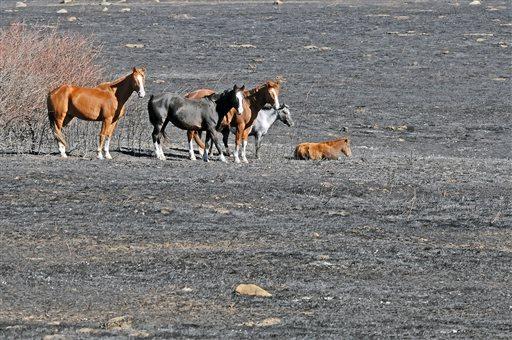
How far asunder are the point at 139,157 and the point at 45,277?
10.4 metres

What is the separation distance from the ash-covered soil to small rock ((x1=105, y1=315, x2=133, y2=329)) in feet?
0.29

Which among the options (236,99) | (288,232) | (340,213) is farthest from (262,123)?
(288,232)

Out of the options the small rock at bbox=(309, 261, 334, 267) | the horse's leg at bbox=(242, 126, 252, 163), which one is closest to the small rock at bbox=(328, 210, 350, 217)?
the small rock at bbox=(309, 261, 334, 267)

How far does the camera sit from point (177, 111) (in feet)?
79.0

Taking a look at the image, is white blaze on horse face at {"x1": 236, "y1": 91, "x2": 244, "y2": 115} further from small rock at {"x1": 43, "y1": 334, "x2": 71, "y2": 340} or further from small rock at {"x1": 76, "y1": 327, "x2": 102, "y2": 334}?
small rock at {"x1": 43, "y1": 334, "x2": 71, "y2": 340}

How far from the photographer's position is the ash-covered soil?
1255 cm

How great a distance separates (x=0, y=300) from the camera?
507 inches

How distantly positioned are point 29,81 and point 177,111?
181 inches

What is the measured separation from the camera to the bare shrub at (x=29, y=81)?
26.4 metres

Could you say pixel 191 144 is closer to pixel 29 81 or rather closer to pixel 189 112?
pixel 189 112

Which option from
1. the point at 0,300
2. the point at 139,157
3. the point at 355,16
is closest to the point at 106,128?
the point at 139,157

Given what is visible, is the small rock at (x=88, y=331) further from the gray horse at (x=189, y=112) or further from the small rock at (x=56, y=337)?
the gray horse at (x=189, y=112)

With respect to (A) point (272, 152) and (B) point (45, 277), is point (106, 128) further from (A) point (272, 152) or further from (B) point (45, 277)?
(B) point (45, 277)

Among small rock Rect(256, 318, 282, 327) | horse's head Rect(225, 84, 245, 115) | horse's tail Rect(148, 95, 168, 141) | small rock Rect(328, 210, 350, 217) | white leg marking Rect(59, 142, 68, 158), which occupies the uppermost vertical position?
small rock Rect(256, 318, 282, 327)
